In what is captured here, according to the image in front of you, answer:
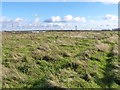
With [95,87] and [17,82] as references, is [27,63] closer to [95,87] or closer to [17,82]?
[17,82]

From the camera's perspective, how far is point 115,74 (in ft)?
55.2

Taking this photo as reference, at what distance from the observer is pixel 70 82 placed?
15.0 m

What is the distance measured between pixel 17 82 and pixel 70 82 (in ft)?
8.40

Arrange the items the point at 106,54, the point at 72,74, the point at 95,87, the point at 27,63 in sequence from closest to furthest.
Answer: the point at 95,87 < the point at 72,74 < the point at 27,63 < the point at 106,54

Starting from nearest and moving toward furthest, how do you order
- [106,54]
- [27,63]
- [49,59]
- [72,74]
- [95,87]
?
[95,87] < [72,74] < [27,63] < [49,59] < [106,54]

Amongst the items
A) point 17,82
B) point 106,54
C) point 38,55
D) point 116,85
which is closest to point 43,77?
point 17,82

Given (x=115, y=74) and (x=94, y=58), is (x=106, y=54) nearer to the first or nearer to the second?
(x=94, y=58)

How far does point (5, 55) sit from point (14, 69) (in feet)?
14.5

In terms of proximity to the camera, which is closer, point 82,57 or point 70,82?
point 70,82

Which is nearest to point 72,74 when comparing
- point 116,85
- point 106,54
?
point 116,85

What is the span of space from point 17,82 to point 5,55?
641 centimetres

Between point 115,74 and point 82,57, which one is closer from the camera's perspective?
point 115,74

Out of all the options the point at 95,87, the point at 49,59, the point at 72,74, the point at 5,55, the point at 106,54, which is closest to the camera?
the point at 95,87

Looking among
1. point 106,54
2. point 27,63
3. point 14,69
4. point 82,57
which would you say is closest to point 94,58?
point 82,57
